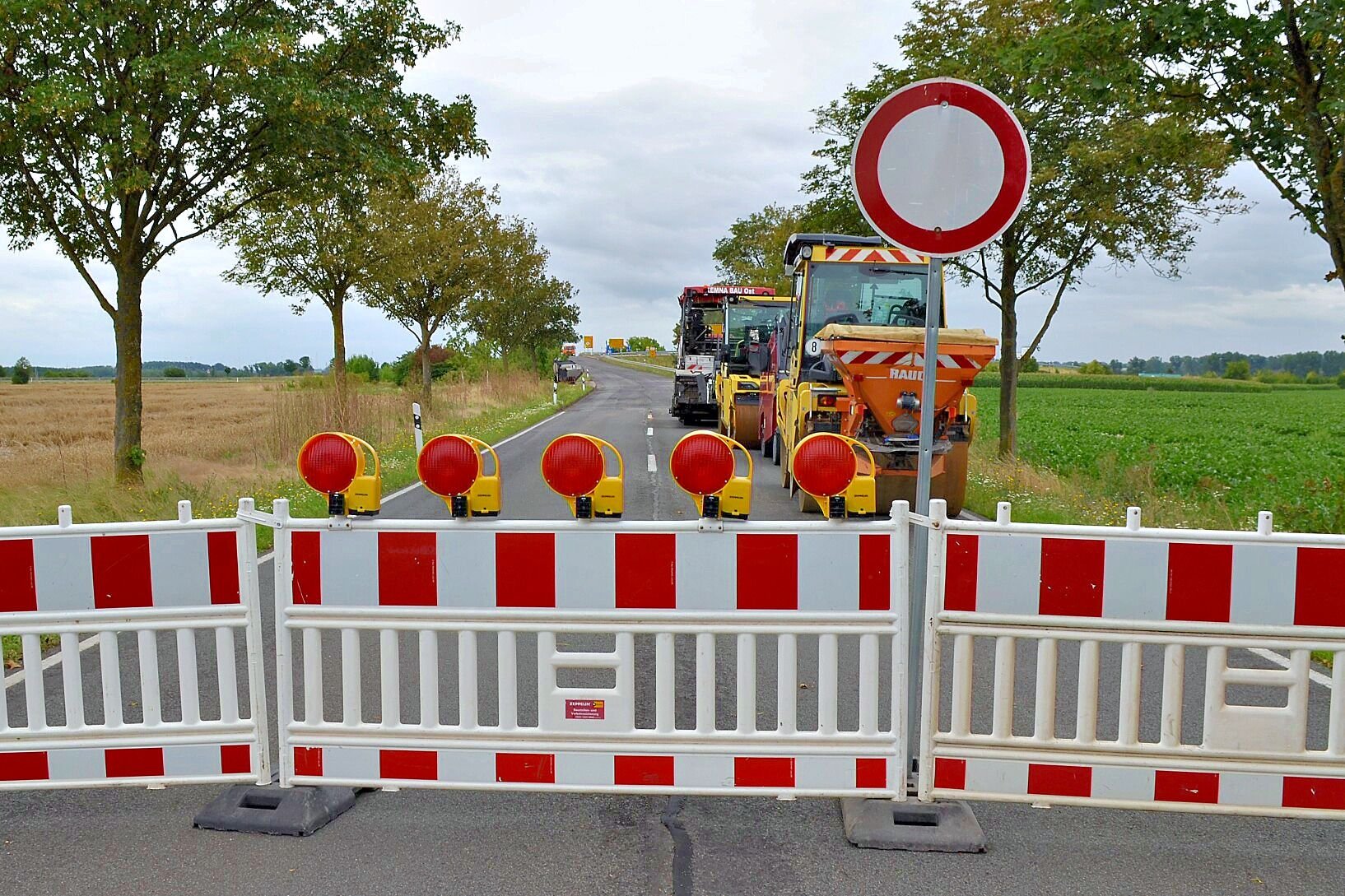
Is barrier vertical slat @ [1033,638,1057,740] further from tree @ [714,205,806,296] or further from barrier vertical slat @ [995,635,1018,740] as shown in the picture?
tree @ [714,205,806,296]

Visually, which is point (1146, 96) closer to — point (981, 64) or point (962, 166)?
point (981, 64)

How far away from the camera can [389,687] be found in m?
3.67

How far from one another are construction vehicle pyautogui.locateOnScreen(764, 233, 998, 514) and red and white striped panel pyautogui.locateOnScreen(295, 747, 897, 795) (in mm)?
4139

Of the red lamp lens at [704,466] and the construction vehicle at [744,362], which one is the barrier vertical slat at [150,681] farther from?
the construction vehicle at [744,362]

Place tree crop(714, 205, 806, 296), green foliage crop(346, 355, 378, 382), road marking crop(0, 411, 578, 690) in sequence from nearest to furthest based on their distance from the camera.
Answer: road marking crop(0, 411, 578, 690) → tree crop(714, 205, 806, 296) → green foliage crop(346, 355, 378, 382)

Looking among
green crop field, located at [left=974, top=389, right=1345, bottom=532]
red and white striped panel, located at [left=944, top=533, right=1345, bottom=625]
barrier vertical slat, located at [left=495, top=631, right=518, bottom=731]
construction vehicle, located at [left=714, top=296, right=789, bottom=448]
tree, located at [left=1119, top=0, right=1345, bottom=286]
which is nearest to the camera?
red and white striped panel, located at [left=944, top=533, right=1345, bottom=625]

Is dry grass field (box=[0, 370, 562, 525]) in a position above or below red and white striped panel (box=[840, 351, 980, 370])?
below

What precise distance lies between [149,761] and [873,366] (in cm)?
789

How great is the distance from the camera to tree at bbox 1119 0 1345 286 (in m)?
→ 8.11

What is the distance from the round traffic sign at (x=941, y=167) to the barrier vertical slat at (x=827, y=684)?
147cm

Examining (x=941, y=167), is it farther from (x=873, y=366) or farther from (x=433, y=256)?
(x=433, y=256)

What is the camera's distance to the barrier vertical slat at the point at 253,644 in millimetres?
3613

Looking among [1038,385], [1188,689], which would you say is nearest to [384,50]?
[1188,689]

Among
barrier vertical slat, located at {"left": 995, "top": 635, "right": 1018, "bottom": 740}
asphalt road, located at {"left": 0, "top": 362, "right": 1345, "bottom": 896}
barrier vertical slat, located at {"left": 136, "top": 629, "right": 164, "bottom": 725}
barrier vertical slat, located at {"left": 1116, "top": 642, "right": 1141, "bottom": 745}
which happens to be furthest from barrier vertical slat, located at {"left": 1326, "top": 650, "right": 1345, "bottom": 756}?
barrier vertical slat, located at {"left": 136, "top": 629, "right": 164, "bottom": 725}
